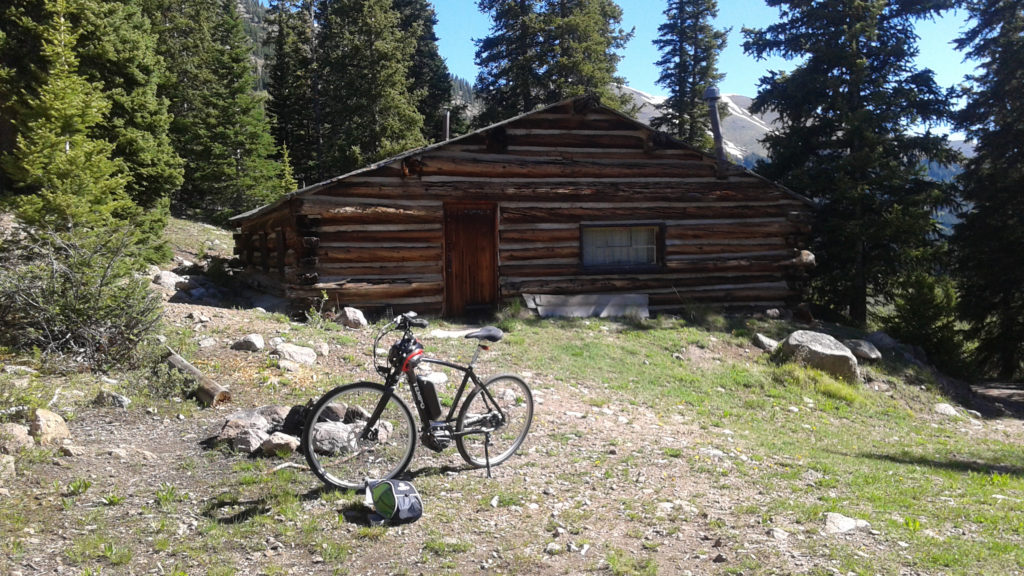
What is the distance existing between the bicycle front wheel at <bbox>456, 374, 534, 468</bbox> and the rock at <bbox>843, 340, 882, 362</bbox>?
9.15 m

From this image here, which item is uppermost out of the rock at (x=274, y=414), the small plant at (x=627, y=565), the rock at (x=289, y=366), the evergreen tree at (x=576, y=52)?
the evergreen tree at (x=576, y=52)

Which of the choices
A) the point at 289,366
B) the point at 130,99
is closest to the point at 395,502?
the point at 289,366

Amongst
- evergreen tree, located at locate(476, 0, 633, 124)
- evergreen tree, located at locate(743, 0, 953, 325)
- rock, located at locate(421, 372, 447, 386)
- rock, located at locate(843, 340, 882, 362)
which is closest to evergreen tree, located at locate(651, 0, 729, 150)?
evergreen tree, located at locate(476, 0, 633, 124)

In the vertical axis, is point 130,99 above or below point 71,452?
above

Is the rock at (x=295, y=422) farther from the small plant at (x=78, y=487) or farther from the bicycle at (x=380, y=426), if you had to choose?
the small plant at (x=78, y=487)

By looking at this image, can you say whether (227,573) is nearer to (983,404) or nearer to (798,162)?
(983,404)

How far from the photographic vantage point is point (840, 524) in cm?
462

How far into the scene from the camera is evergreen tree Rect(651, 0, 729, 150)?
94.1 feet

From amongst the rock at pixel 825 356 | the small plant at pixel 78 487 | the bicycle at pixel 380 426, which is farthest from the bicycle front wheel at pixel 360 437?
the rock at pixel 825 356

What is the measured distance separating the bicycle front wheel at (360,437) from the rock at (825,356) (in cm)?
842

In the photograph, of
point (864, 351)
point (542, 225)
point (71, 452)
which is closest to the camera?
point (71, 452)

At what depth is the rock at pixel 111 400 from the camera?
6074 mm

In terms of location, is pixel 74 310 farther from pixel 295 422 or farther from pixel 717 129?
pixel 717 129

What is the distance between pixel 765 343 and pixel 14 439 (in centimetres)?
1137
